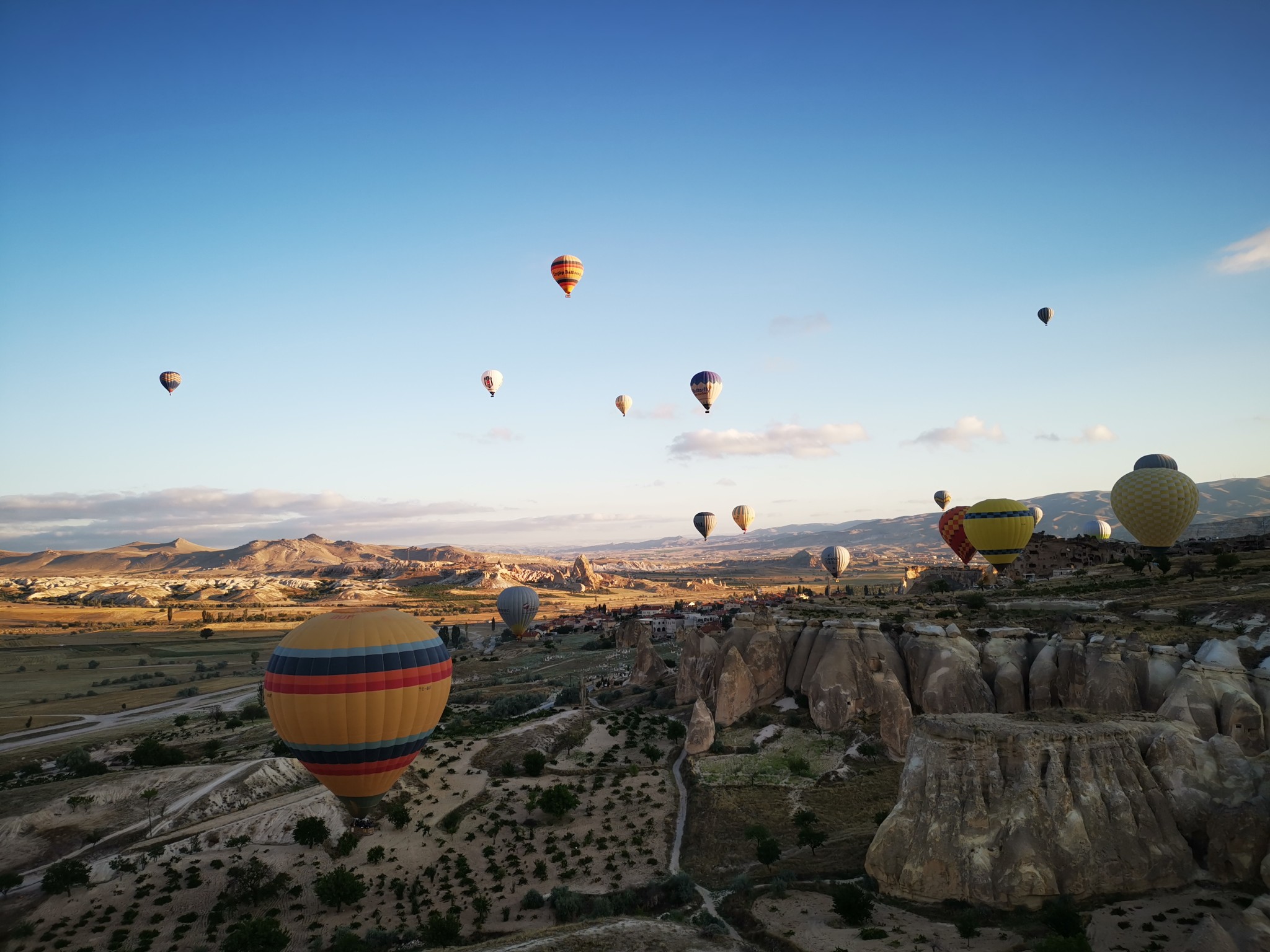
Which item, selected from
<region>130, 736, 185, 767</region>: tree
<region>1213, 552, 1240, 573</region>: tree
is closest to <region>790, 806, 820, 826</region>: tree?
<region>130, 736, 185, 767</region>: tree

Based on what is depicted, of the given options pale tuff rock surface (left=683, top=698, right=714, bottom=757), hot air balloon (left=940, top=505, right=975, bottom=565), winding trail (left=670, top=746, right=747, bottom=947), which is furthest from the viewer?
hot air balloon (left=940, top=505, right=975, bottom=565)

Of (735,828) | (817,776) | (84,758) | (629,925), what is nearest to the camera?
(629,925)

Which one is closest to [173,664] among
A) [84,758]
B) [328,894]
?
[84,758]

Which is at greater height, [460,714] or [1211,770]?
[1211,770]

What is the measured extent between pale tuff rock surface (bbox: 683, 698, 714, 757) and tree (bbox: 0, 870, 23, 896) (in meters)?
34.0

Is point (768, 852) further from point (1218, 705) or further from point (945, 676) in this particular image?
point (1218, 705)

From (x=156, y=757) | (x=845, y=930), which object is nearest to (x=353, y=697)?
(x=845, y=930)

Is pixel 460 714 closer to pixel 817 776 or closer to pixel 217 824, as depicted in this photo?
pixel 217 824

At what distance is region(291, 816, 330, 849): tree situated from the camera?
37.7 m

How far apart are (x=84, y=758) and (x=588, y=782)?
118 ft

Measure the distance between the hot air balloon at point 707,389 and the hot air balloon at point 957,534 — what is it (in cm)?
2870

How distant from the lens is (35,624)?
14500cm

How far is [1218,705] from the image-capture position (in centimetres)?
3428

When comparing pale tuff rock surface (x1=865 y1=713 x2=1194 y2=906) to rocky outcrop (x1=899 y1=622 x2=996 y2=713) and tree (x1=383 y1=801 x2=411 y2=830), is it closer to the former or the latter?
rocky outcrop (x1=899 y1=622 x2=996 y2=713)
